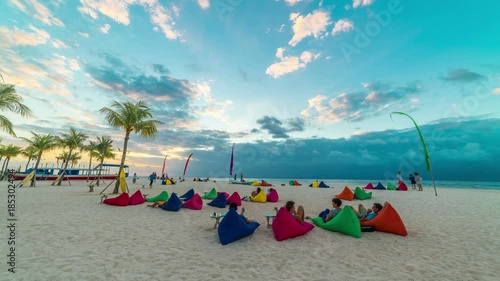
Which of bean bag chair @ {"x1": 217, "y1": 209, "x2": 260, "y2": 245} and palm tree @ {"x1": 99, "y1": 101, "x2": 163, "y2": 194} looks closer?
bean bag chair @ {"x1": 217, "y1": 209, "x2": 260, "y2": 245}

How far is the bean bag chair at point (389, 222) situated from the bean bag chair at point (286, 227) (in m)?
3.03

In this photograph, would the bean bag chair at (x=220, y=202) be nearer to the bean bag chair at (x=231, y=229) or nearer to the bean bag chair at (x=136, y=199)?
the bean bag chair at (x=136, y=199)

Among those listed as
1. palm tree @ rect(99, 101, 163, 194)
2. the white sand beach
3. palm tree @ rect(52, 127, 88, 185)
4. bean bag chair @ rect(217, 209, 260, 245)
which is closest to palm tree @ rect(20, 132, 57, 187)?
palm tree @ rect(52, 127, 88, 185)

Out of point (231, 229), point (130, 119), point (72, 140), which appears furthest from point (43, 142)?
point (231, 229)

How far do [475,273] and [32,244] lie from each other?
37.8 feet

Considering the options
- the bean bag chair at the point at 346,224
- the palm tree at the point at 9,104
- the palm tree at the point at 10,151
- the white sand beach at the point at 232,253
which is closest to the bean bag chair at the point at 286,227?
the white sand beach at the point at 232,253

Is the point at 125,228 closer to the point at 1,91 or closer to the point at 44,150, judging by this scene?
the point at 1,91

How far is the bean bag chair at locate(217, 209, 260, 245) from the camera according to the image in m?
6.51

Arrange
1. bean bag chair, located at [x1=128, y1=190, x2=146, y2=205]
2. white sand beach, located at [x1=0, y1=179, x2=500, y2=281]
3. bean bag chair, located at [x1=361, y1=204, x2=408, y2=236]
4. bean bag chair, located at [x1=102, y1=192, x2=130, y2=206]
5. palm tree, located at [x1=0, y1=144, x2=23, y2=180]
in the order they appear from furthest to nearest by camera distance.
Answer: palm tree, located at [x1=0, y1=144, x2=23, y2=180] < bean bag chair, located at [x1=128, y1=190, x2=146, y2=205] < bean bag chair, located at [x1=102, y1=192, x2=130, y2=206] < bean bag chair, located at [x1=361, y1=204, x2=408, y2=236] < white sand beach, located at [x1=0, y1=179, x2=500, y2=281]

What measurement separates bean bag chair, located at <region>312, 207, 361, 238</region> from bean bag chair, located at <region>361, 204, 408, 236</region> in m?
1.04

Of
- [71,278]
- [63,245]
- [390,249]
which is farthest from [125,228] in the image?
[390,249]

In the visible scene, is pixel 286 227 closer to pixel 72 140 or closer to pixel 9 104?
pixel 9 104

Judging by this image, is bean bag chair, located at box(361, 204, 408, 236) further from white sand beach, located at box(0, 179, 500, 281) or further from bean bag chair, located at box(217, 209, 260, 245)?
bean bag chair, located at box(217, 209, 260, 245)

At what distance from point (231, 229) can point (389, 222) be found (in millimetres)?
5872
